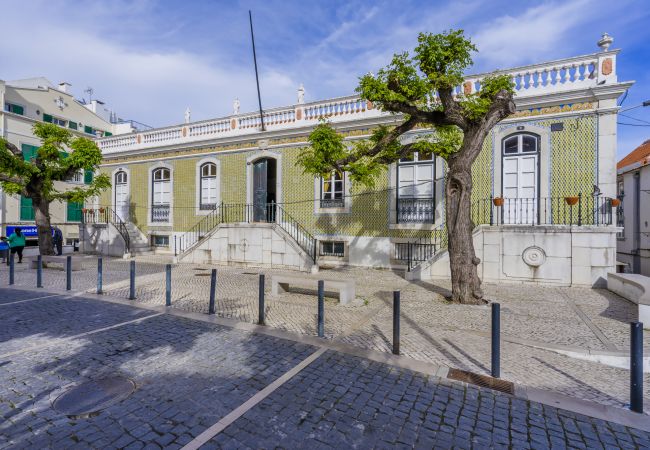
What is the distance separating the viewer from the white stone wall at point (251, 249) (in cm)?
1328

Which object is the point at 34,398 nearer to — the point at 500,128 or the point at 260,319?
the point at 260,319

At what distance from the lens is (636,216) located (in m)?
18.6

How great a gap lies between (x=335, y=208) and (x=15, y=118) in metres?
25.3

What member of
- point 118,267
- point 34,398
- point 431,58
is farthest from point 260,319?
point 118,267

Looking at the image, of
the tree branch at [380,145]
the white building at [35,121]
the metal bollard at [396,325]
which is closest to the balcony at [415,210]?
the tree branch at [380,145]

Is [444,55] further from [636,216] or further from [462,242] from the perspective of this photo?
[636,216]

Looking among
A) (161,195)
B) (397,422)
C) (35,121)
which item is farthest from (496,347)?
(35,121)

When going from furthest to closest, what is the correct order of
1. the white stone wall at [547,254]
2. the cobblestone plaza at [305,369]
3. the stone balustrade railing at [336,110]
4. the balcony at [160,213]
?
1. the balcony at [160,213]
2. the stone balustrade railing at [336,110]
3. the white stone wall at [547,254]
4. the cobblestone plaza at [305,369]

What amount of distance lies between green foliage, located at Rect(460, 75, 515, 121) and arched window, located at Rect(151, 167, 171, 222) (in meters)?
16.3

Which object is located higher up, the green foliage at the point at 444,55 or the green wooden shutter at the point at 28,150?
the green wooden shutter at the point at 28,150

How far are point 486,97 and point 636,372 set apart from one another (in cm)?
645

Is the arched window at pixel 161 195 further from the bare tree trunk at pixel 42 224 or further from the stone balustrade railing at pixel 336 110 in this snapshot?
the bare tree trunk at pixel 42 224

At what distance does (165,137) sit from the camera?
63.5 ft

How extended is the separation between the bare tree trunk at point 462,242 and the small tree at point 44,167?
44.0ft
